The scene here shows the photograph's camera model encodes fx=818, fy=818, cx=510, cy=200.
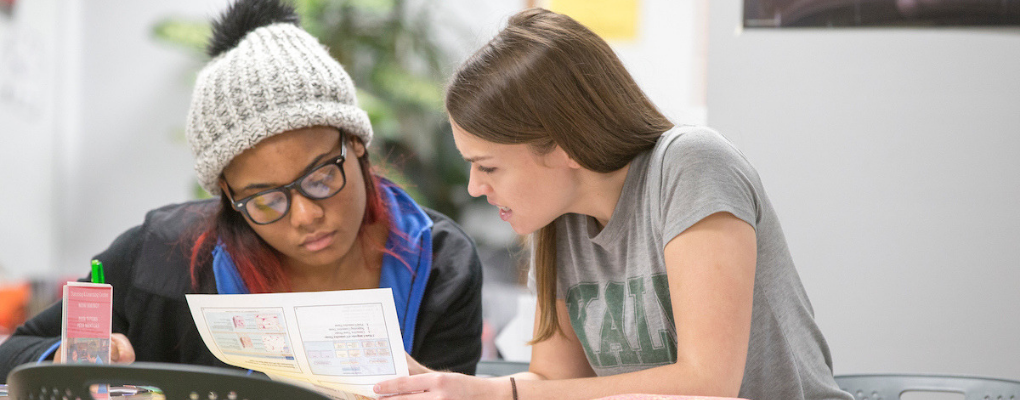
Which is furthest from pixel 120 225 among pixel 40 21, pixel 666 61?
pixel 666 61

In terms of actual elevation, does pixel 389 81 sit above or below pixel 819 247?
above

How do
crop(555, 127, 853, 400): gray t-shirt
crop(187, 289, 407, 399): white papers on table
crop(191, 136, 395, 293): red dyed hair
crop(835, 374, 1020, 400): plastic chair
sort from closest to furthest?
crop(187, 289, 407, 399): white papers on table
crop(555, 127, 853, 400): gray t-shirt
crop(835, 374, 1020, 400): plastic chair
crop(191, 136, 395, 293): red dyed hair

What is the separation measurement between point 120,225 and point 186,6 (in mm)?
1354

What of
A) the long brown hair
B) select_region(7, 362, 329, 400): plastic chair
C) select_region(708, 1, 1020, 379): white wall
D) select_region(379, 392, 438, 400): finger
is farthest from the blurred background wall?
select_region(7, 362, 329, 400): plastic chair

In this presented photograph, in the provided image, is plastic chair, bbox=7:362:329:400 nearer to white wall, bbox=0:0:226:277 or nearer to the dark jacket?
the dark jacket

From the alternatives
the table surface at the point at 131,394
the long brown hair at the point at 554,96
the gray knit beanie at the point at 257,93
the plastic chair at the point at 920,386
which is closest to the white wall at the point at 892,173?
the plastic chair at the point at 920,386

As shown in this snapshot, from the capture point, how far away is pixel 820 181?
176 centimetres

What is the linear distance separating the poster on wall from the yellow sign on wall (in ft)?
2.39

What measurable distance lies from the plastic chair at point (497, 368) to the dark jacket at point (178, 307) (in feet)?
0.33

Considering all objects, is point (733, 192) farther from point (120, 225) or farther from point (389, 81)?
point (120, 225)

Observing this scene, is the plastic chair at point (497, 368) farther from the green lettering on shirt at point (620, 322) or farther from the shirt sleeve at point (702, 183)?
the shirt sleeve at point (702, 183)

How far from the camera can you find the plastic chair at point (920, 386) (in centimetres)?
142

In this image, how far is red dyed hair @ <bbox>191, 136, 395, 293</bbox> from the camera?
163 cm

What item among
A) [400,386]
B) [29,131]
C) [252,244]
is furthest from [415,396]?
[29,131]
